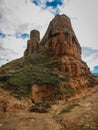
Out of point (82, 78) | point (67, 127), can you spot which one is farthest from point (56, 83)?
point (67, 127)

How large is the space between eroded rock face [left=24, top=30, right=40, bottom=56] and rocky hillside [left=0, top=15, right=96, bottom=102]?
38.4 ft

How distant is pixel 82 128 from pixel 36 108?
11488mm

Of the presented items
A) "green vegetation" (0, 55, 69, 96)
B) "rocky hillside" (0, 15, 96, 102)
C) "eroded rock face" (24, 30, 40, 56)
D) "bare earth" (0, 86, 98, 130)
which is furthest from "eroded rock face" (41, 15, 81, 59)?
"bare earth" (0, 86, 98, 130)

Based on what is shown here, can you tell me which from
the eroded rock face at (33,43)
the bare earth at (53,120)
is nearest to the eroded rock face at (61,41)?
the eroded rock face at (33,43)

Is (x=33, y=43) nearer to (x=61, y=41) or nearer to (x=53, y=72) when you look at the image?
(x=61, y=41)

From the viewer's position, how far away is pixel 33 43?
8175 centimetres

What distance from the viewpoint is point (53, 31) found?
65.2 metres

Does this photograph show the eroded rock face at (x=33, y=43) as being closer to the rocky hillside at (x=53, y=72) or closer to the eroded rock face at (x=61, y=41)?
the rocky hillside at (x=53, y=72)

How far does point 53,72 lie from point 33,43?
31735 millimetres

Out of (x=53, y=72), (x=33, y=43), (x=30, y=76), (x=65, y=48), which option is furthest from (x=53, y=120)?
(x=33, y=43)

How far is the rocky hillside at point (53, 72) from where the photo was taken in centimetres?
4431

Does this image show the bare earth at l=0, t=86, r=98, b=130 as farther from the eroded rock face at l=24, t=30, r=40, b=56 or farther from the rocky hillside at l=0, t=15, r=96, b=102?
the eroded rock face at l=24, t=30, r=40, b=56

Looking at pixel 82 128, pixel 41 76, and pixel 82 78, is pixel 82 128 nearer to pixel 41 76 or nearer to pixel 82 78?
pixel 41 76

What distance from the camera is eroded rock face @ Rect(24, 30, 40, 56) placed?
80544 mm
